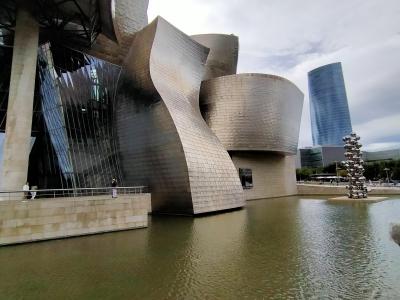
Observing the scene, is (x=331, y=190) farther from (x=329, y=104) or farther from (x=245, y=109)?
(x=329, y=104)

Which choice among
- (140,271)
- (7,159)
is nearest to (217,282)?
(140,271)

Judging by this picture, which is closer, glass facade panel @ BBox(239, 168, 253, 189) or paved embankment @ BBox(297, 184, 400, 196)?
paved embankment @ BBox(297, 184, 400, 196)

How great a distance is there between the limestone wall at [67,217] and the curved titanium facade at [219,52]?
24398mm

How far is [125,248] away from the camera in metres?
9.41

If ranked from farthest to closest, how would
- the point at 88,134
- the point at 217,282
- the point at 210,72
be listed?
the point at 210,72
the point at 88,134
the point at 217,282

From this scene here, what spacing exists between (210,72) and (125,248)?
2895cm

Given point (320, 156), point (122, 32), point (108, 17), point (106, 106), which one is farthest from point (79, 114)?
point (320, 156)

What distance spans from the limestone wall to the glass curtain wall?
7.47 metres

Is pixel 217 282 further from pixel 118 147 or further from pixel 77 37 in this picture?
pixel 77 37

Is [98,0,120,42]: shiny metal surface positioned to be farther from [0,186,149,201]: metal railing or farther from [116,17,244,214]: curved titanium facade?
[0,186,149,201]: metal railing

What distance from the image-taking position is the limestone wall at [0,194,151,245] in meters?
10.1

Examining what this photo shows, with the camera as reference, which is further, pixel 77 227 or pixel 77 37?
pixel 77 37

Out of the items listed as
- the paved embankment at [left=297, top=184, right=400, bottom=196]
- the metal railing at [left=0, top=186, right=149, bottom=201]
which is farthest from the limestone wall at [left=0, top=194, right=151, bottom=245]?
the paved embankment at [left=297, top=184, right=400, bottom=196]

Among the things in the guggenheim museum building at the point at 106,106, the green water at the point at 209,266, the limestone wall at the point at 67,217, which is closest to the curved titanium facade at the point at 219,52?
the guggenheim museum building at the point at 106,106
